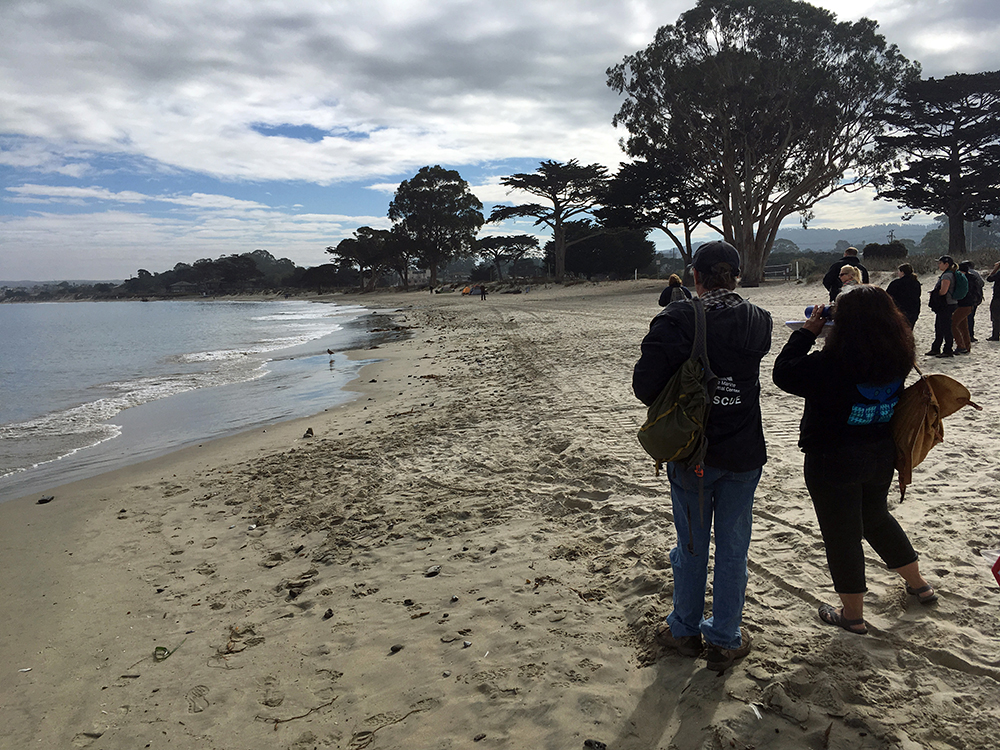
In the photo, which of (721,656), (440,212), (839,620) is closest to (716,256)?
(721,656)

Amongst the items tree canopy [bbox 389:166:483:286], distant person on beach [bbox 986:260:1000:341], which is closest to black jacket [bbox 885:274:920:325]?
distant person on beach [bbox 986:260:1000:341]

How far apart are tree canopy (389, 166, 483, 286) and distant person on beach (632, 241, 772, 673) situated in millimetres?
58108

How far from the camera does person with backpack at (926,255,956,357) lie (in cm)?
910

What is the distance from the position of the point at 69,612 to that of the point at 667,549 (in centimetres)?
377

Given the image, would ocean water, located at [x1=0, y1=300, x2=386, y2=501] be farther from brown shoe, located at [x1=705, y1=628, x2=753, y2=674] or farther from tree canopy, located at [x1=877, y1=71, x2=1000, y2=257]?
tree canopy, located at [x1=877, y1=71, x2=1000, y2=257]

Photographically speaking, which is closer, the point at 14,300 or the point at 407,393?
the point at 407,393

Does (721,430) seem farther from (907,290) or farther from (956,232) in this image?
(956,232)

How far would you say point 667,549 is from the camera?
3.68 metres

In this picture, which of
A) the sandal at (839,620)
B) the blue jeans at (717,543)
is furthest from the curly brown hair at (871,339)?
the sandal at (839,620)

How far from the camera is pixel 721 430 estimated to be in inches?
92.0

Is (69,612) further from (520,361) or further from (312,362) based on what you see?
(312,362)

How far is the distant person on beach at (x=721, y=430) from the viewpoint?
90.9 inches

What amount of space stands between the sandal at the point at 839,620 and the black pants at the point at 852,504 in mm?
173

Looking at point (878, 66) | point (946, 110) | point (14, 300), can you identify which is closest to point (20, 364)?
point (878, 66)
